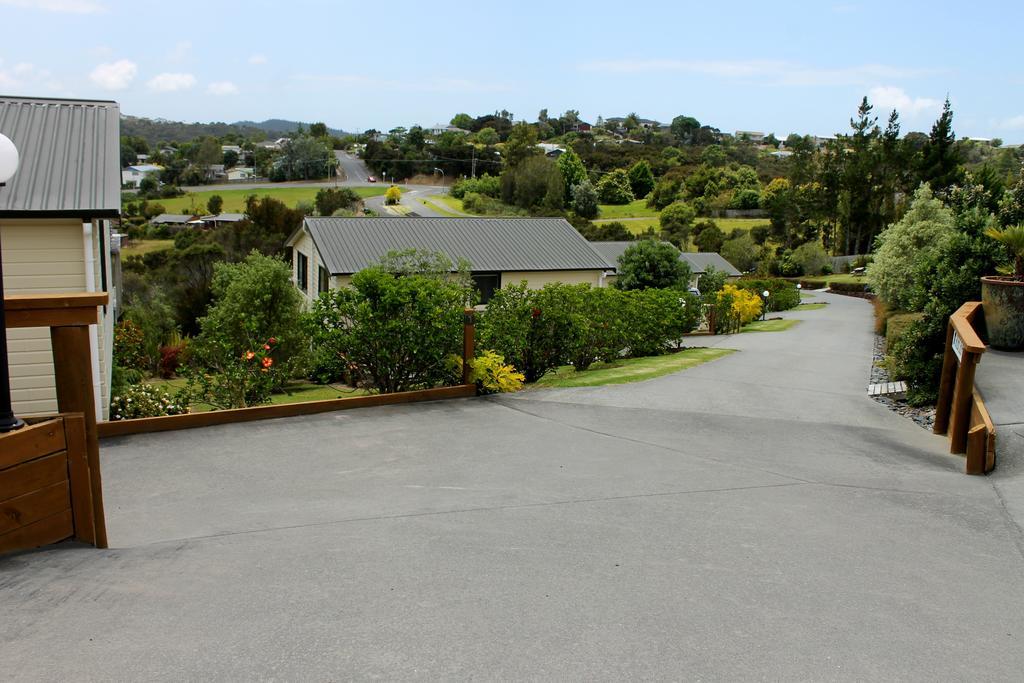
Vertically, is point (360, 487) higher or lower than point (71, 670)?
lower

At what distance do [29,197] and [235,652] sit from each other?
8788 mm

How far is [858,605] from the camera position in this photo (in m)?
4.38

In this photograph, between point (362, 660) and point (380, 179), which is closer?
point (362, 660)

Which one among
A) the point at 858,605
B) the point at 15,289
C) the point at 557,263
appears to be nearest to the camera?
the point at 858,605

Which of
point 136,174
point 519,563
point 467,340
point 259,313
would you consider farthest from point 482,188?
point 519,563

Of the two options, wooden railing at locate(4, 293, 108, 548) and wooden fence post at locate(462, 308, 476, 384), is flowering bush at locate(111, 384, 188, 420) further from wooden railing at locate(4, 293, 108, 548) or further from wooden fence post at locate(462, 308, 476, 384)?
wooden railing at locate(4, 293, 108, 548)

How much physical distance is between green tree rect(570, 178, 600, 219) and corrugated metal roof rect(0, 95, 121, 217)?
271 feet

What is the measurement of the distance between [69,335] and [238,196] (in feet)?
346

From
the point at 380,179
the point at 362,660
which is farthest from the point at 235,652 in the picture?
the point at 380,179

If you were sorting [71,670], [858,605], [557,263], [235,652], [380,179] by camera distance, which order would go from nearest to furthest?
[71,670] < [235,652] < [858,605] < [557,263] < [380,179]

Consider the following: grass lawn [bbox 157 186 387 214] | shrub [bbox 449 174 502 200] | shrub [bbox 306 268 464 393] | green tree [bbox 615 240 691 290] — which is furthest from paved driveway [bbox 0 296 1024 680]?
shrub [bbox 449 174 502 200]

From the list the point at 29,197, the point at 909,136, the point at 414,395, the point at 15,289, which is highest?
the point at 909,136

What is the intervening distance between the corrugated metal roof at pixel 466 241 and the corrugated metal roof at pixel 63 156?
52.6ft

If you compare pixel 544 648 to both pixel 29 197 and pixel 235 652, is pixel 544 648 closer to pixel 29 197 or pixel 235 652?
pixel 235 652
